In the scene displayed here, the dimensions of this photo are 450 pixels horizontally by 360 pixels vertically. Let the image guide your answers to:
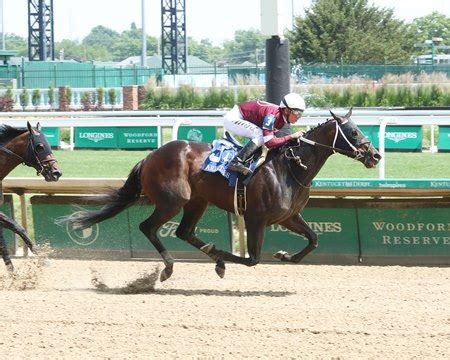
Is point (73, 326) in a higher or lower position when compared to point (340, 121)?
lower

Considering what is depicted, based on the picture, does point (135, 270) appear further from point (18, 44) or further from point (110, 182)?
point (18, 44)

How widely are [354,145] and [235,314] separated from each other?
217 centimetres

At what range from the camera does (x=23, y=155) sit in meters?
9.87

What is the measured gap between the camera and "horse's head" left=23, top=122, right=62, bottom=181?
977 centimetres

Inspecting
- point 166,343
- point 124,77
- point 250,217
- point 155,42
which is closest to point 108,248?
point 250,217

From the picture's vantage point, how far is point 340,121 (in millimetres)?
9047

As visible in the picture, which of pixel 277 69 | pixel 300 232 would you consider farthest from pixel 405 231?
pixel 277 69

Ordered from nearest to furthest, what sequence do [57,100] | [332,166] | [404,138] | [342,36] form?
1. [332,166]
2. [404,138]
3. [57,100]
4. [342,36]

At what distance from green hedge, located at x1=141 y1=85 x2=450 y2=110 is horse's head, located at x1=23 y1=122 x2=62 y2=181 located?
20.9 m

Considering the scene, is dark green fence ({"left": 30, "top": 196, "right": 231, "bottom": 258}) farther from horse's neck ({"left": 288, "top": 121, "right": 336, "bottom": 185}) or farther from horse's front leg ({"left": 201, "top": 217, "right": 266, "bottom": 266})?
horse's neck ({"left": 288, "top": 121, "right": 336, "bottom": 185})

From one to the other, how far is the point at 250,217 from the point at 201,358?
2917 mm

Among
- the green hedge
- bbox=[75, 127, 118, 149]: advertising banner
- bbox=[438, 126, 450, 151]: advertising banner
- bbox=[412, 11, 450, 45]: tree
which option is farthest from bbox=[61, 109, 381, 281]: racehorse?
bbox=[412, 11, 450, 45]: tree

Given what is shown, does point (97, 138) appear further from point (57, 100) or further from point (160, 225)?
point (57, 100)

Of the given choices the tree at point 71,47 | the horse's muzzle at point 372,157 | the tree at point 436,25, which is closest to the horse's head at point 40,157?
the horse's muzzle at point 372,157
